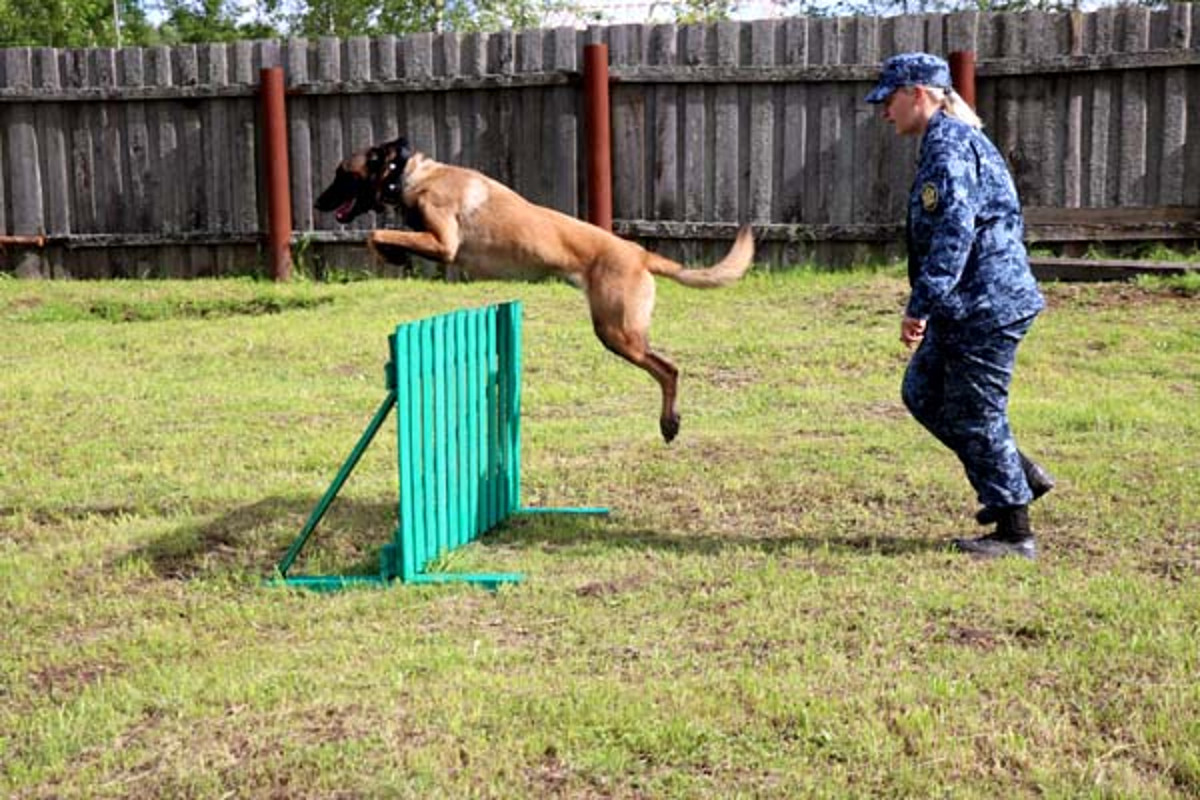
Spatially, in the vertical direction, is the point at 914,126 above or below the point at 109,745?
above

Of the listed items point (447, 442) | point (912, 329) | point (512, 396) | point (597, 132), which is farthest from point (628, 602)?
point (597, 132)

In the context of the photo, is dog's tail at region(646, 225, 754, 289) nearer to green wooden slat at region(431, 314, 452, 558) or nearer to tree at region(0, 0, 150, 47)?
green wooden slat at region(431, 314, 452, 558)

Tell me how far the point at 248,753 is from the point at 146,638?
3.89 ft

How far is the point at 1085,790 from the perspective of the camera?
11.6 ft

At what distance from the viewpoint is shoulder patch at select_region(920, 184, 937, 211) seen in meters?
5.37

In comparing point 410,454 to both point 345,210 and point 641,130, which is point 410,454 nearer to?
point 345,210

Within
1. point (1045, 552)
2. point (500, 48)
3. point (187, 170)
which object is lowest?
point (1045, 552)

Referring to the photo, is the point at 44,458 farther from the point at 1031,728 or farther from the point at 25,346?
the point at 1031,728

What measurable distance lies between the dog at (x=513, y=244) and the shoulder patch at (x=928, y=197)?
148 cm

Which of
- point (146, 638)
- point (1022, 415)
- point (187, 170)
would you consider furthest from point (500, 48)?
point (146, 638)

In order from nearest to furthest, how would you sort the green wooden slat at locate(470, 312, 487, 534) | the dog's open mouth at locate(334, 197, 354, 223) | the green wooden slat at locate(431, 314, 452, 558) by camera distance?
the green wooden slat at locate(431, 314, 452, 558) → the green wooden slat at locate(470, 312, 487, 534) → the dog's open mouth at locate(334, 197, 354, 223)

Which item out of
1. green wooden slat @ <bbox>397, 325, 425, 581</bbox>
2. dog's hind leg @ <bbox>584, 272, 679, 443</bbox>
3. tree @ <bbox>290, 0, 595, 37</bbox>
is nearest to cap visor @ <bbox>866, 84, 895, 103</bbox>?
dog's hind leg @ <bbox>584, 272, 679, 443</bbox>

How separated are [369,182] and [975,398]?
305 cm

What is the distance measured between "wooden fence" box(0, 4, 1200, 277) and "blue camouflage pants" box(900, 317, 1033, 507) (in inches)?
280
